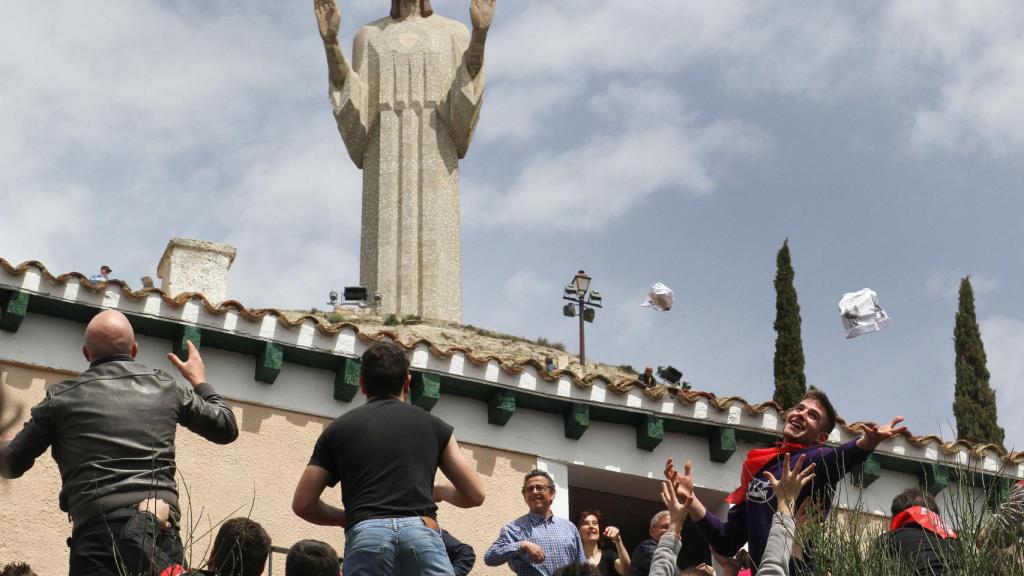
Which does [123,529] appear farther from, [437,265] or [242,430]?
[437,265]

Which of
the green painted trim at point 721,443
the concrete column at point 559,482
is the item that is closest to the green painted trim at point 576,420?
the concrete column at point 559,482

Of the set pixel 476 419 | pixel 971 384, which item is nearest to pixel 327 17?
pixel 971 384

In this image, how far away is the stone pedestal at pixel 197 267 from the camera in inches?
620

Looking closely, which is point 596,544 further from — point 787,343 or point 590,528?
point 787,343

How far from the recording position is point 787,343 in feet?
101

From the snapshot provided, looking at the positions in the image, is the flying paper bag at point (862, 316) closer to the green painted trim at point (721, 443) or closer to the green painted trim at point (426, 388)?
the green painted trim at point (721, 443)

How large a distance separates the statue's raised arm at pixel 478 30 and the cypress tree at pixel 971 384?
1151 cm

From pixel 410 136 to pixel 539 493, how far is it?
67.1ft

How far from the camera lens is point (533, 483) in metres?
9.11

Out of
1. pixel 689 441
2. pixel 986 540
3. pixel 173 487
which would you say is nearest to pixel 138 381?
pixel 173 487

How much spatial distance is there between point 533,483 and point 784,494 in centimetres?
328

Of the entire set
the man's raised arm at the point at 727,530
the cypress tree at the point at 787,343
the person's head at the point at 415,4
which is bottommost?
the man's raised arm at the point at 727,530

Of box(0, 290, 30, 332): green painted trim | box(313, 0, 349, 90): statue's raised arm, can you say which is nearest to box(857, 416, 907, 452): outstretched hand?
box(0, 290, 30, 332): green painted trim

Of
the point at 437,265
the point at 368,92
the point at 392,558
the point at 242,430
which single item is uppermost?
the point at 368,92
